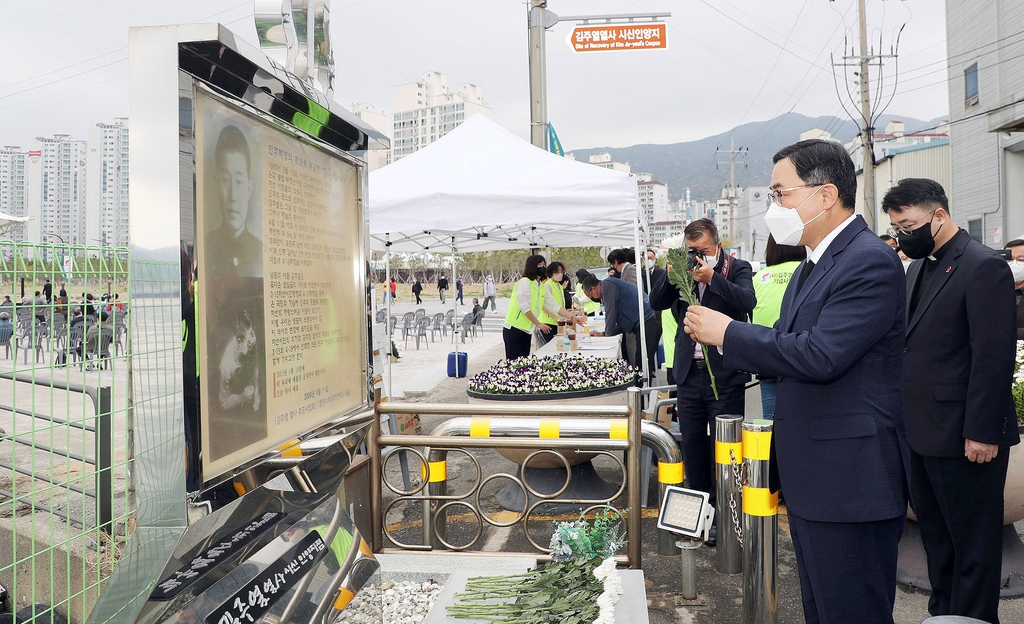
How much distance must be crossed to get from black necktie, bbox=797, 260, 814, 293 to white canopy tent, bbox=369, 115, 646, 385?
364cm

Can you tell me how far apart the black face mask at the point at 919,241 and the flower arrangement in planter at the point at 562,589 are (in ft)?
6.03

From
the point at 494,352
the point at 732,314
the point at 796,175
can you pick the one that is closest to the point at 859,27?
the point at 494,352

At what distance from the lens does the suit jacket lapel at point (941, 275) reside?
302 centimetres

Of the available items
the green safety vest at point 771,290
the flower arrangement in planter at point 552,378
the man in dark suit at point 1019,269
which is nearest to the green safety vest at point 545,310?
the flower arrangement in planter at point 552,378

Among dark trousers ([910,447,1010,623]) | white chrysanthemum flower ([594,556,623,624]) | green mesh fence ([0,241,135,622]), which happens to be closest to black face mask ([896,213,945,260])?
dark trousers ([910,447,1010,623])

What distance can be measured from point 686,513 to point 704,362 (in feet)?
4.51

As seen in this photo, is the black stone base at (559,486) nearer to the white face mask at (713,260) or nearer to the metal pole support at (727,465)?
the metal pole support at (727,465)

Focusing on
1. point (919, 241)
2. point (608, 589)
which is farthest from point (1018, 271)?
point (608, 589)

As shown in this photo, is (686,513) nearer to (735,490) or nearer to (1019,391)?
(735,490)

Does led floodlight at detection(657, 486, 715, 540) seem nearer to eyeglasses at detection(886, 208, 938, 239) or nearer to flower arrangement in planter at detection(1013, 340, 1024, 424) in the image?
eyeglasses at detection(886, 208, 938, 239)

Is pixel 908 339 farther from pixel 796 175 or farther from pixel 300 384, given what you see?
pixel 300 384

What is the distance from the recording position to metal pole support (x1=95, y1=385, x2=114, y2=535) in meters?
1.67

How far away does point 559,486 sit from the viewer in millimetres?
5043

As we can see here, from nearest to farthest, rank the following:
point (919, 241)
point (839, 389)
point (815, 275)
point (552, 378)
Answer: point (839, 389) → point (815, 275) → point (919, 241) → point (552, 378)
